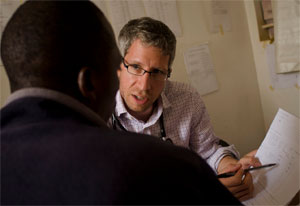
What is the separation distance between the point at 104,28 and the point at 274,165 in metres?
0.78

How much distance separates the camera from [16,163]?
387 millimetres

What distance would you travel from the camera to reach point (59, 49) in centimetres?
46

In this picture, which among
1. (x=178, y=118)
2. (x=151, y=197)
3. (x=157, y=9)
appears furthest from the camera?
(x=157, y=9)

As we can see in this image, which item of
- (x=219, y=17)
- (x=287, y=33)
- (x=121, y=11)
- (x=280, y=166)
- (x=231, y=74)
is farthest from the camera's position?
(x=231, y=74)

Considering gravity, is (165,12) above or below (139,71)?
above

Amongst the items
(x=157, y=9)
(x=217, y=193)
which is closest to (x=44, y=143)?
(x=217, y=193)

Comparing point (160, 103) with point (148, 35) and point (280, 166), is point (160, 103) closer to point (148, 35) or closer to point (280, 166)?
Answer: point (148, 35)

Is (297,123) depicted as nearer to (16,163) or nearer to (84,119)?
(84,119)

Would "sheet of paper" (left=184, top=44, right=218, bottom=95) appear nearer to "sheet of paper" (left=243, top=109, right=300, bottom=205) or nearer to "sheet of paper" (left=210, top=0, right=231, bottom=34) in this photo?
"sheet of paper" (left=210, top=0, right=231, bottom=34)

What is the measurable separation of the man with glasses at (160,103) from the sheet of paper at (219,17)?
785 mm

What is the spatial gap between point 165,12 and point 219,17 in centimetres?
54

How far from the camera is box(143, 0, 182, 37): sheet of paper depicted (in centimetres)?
148

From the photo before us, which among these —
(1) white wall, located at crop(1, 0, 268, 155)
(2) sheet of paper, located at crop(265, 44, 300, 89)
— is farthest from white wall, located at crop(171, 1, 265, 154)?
(2) sheet of paper, located at crop(265, 44, 300, 89)

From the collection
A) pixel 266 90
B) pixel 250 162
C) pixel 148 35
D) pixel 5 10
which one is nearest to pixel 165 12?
pixel 148 35
